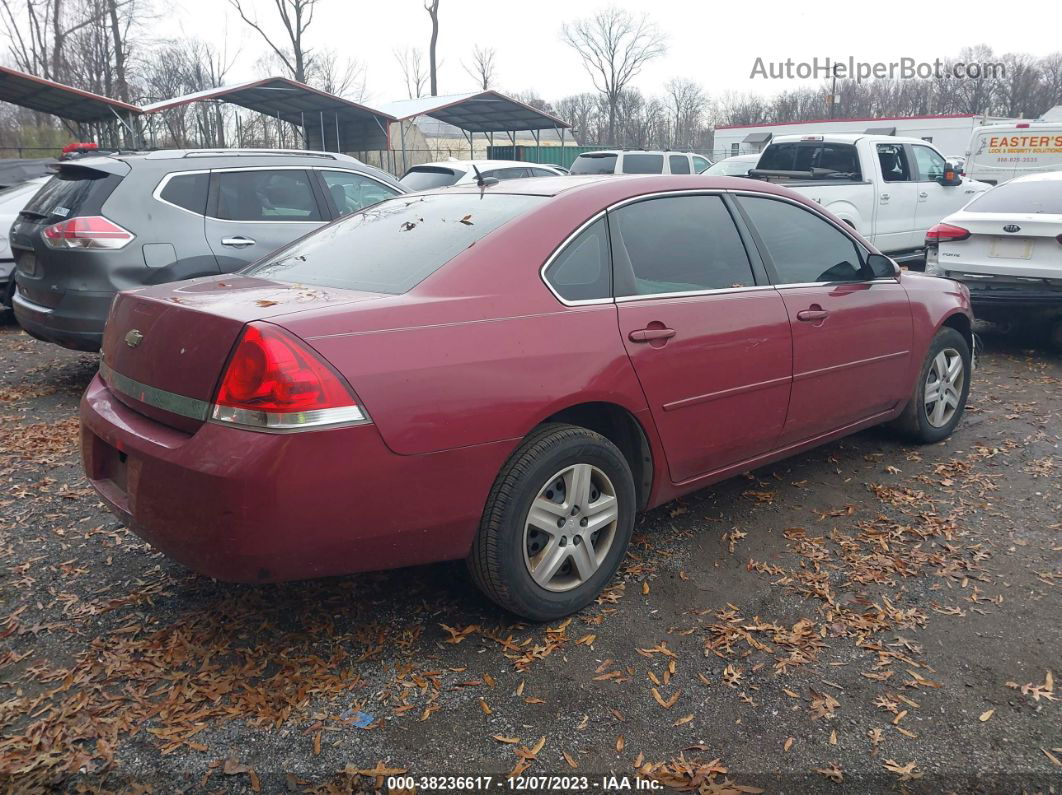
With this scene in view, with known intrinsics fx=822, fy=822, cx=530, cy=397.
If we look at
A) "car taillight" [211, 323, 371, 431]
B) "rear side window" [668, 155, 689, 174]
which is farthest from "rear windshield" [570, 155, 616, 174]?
"car taillight" [211, 323, 371, 431]

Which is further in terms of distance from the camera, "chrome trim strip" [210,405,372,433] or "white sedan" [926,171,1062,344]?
"white sedan" [926,171,1062,344]

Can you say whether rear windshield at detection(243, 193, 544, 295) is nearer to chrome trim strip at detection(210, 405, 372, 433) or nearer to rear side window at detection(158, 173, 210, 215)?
chrome trim strip at detection(210, 405, 372, 433)

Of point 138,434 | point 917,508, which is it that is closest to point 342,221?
point 138,434

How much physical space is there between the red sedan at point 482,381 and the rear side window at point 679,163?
44.1ft

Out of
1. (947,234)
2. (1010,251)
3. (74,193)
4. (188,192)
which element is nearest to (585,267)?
(188,192)

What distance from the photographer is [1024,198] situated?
7.54 meters

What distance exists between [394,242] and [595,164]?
45.7ft

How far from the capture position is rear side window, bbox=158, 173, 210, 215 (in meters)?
5.91

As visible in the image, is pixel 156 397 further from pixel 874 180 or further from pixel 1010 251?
pixel 874 180

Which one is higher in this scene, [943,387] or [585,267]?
[585,267]

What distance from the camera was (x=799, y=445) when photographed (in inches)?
161

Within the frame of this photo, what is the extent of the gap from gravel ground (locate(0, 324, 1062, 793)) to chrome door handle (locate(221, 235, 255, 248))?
2.46m

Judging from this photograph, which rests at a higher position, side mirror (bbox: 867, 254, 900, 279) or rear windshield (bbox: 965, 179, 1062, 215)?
rear windshield (bbox: 965, 179, 1062, 215)

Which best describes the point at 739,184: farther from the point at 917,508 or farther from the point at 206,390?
the point at 206,390
